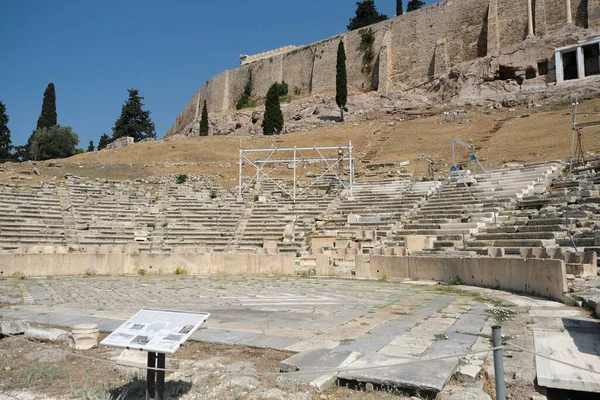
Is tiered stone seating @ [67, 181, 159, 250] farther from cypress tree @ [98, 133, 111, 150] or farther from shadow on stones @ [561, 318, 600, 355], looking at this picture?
cypress tree @ [98, 133, 111, 150]

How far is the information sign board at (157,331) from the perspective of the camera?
312 cm

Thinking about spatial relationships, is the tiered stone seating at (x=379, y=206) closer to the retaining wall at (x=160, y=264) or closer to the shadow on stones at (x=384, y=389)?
the retaining wall at (x=160, y=264)

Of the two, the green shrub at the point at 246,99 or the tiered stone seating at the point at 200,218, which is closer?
the tiered stone seating at the point at 200,218

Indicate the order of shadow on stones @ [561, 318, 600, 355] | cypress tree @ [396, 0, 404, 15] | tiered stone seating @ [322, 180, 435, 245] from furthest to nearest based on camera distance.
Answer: cypress tree @ [396, 0, 404, 15] < tiered stone seating @ [322, 180, 435, 245] < shadow on stones @ [561, 318, 600, 355]

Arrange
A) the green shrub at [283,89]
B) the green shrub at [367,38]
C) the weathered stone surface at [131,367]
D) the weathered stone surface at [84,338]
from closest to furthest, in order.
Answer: the weathered stone surface at [131,367] → the weathered stone surface at [84,338] → the green shrub at [367,38] → the green shrub at [283,89]

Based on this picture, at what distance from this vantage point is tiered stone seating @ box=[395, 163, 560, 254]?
1524 cm

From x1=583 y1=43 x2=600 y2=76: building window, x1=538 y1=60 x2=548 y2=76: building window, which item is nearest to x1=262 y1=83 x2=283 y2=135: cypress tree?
x1=538 y1=60 x2=548 y2=76: building window

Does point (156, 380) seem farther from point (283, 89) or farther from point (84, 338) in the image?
point (283, 89)

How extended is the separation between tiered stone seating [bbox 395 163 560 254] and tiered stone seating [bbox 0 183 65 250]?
1379cm

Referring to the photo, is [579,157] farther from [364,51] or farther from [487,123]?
[364,51]

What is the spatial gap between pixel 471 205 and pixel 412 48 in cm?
3606

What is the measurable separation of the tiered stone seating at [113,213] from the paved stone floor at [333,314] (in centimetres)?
632

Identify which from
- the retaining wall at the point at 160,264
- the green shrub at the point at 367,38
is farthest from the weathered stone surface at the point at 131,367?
the green shrub at the point at 367,38

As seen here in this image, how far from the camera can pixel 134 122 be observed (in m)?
56.4
